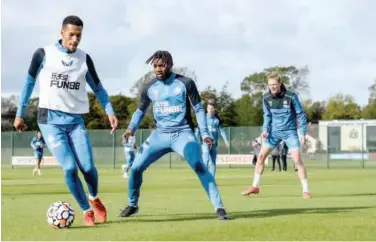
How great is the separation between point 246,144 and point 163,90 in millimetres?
41767

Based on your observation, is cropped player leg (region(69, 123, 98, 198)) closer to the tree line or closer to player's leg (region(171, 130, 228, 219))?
player's leg (region(171, 130, 228, 219))

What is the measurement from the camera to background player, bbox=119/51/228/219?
1151 centimetres

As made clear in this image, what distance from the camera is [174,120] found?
1162cm

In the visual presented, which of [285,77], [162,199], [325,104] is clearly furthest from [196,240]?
[325,104]

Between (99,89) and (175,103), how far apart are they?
3.63 feet

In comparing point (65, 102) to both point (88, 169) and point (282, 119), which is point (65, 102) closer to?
point (88, 169)

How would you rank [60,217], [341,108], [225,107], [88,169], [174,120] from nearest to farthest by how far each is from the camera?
[60,217], [88,169], [174,120], [225,107], [341,108]

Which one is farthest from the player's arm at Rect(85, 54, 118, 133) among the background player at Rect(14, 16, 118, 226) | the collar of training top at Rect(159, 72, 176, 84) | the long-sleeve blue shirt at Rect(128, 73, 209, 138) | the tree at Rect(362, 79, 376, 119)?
the tree at Rect(362, 79, 376, 119)

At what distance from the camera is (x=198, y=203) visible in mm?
14828

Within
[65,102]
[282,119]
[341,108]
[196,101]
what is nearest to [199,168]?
[196,101]

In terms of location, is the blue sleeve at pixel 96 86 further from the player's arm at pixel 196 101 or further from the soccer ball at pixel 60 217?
the soccer ball at pixel 60 217

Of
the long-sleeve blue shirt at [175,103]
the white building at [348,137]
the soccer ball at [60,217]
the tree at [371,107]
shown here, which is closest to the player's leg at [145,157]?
the long-sleeve blue shirt at [175,103]

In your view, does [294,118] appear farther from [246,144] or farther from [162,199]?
[246,144]

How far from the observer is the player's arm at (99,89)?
11.3 metres
